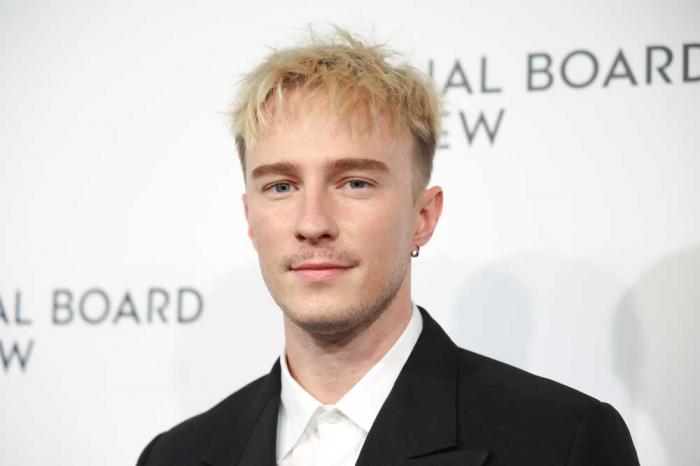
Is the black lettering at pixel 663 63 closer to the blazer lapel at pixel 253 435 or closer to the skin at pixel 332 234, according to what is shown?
the skin at pixel 332 234

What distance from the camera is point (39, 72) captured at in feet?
8.48

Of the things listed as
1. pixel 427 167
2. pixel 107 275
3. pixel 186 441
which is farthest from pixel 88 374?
pixel 427 167

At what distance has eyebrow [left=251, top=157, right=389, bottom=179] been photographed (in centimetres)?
157

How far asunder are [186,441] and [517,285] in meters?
0.77

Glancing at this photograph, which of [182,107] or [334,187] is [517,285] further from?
[182,107]

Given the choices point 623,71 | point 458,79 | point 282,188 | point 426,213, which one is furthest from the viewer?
point 458,79

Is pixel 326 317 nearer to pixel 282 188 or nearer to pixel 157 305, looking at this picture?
pixel 282 188

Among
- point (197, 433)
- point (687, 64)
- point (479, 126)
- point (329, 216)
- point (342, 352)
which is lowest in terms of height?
point (197, 433)

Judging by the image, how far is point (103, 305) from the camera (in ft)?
7.95

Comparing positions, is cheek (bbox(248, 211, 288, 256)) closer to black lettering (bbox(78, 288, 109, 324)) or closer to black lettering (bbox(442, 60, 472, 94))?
black lettering (bbox(442, 60, 472, 94))

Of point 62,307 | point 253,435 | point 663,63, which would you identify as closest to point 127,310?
point 62,307

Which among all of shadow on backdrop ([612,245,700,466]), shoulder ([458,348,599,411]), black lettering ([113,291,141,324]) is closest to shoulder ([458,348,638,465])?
shoulder ([458,348,599,411])

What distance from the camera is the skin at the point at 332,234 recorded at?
5.06 feet

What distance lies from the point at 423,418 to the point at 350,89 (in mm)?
539
